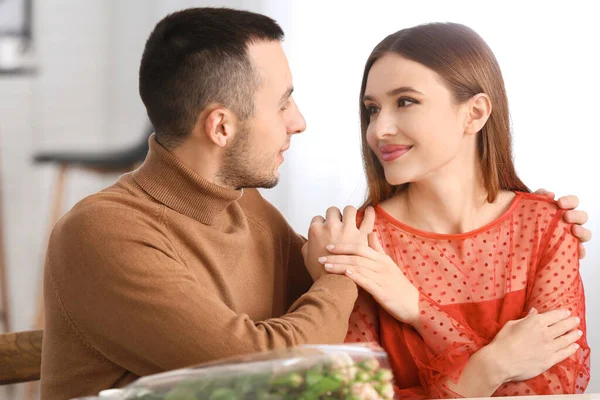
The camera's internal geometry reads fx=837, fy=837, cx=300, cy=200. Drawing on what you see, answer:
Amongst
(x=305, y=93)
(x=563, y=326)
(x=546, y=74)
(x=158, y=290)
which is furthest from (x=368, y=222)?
(x=305, y=93)

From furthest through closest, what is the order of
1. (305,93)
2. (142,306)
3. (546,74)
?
(305,93) < (546,74) < (142,306)

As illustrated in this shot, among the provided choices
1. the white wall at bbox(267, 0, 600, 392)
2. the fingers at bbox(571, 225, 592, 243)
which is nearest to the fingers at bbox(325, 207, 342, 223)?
the fingers at bbox(571, 225, 592, 243)

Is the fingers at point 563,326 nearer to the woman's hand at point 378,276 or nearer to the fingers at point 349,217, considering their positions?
the woman's hand at point 378,276

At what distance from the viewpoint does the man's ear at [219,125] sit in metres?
1.45

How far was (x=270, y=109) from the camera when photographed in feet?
4.89

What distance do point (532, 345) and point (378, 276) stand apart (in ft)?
0.96

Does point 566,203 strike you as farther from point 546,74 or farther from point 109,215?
point 546,74

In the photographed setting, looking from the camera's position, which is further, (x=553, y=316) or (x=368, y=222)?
(x=368, y=222)

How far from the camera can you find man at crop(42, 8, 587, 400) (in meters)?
1.26

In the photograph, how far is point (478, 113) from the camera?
5.33 feet

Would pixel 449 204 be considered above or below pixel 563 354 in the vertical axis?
above

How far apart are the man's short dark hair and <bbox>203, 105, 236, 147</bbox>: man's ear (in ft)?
0.04

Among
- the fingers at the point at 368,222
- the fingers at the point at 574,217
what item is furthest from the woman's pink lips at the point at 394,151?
the fingers at the point at 574,217

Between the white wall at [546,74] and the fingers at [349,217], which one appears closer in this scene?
the fingers at [349,217]
